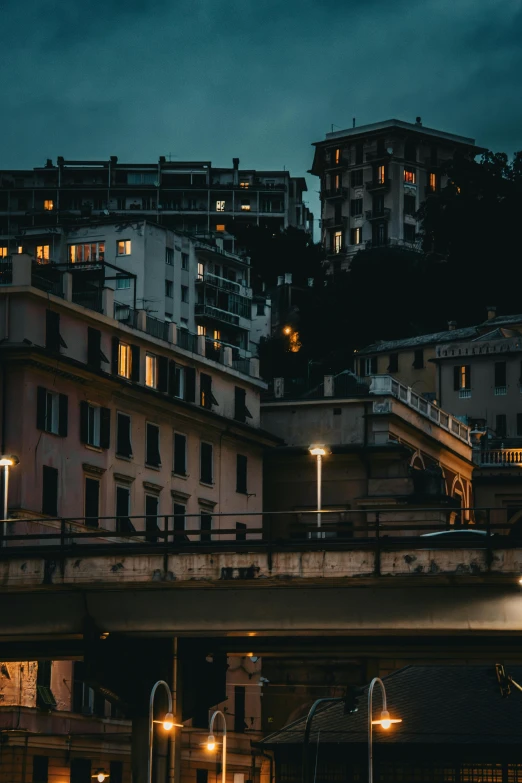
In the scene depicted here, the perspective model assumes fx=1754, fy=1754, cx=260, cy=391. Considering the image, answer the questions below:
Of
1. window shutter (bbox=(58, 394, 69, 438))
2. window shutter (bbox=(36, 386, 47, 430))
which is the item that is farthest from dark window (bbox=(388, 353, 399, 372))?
window shutter (bbox=(36, 386, 47, 430))

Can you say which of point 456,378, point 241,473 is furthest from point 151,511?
point 456,378

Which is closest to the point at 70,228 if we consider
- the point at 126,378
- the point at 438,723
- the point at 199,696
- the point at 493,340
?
the point at 493,340

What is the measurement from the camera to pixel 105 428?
81562 mm

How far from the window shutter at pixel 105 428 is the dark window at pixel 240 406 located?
14.8 meters

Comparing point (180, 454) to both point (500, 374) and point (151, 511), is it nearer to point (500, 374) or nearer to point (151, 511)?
point (151, 511)

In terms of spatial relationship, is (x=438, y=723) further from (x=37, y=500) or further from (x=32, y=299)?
(x=32, y=299)

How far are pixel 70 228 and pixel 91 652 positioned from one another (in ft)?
318

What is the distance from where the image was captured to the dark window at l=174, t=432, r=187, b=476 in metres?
88.2

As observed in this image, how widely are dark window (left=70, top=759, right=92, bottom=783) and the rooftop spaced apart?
12.5 meters

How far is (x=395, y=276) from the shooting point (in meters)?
180

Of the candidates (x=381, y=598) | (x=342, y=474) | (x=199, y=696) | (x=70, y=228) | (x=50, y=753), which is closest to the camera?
(x=381, y=598)

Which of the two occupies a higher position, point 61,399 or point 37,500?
point 61,399

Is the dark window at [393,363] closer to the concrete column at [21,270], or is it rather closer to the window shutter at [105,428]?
the window shutter at [105,428]

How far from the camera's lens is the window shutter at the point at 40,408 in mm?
76062
